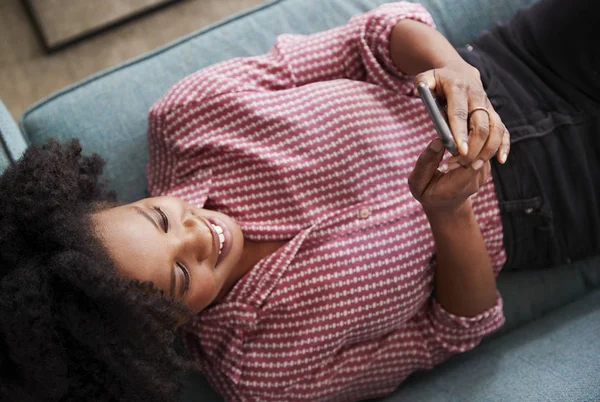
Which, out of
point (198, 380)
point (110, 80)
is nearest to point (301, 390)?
point (198, 380)

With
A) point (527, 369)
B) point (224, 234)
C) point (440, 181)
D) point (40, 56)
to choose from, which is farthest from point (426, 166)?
point (40, 56)

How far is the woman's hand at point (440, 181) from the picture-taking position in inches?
28.3

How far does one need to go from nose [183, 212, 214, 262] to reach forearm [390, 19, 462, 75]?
42 cm

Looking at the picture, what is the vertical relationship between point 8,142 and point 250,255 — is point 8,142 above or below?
above

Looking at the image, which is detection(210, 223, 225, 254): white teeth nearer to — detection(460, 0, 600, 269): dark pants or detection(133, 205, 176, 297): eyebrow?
detection(133, 205, 176, 297): eyebrow

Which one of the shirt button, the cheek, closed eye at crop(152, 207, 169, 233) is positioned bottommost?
the shirt button

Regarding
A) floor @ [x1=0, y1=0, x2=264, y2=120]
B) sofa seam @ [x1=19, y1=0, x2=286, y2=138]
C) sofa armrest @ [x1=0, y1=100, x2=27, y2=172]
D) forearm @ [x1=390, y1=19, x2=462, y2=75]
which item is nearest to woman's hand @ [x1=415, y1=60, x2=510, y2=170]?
forearm @ [x1=390, y1=19, x2=462, y2=75]

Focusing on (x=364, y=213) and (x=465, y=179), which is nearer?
(x=465, y=179)

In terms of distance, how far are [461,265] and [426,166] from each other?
0.23 metres

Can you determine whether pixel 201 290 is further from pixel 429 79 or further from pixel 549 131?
pixel 549 131

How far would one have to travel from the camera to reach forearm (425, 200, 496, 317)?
85cm

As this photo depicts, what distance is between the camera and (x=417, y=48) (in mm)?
889

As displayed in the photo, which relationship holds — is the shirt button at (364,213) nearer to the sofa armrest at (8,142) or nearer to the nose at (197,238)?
the nose at (197,238)

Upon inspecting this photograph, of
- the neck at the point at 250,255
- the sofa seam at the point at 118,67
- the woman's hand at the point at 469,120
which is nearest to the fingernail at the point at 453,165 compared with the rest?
the woman's hand at the point at 469,120
